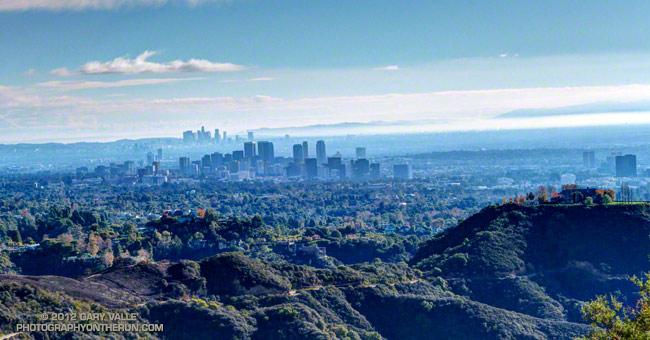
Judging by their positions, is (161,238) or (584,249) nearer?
(584,249)

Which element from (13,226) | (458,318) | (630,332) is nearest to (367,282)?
(458,318)

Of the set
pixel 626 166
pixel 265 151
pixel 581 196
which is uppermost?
pixel 581 196

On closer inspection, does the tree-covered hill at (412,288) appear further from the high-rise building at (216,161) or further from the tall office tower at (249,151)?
the tall office tower at (249,151)

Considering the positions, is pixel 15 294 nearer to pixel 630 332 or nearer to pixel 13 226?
pixel 630 332

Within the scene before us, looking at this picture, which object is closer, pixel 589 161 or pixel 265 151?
pixel 589 161

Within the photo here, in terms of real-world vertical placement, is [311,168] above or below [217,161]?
below

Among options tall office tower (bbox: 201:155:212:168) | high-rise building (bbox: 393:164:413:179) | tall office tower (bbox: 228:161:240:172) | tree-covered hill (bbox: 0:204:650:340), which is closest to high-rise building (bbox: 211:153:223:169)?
tall office tower (bbox: 201:155:212:168)

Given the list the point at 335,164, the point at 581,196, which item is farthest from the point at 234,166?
the point at 581,196

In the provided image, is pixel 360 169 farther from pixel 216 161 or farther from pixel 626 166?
pixel 626 166

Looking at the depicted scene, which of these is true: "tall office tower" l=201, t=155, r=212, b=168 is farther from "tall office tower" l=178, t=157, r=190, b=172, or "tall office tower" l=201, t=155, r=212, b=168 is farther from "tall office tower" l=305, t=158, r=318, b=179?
"tall office tower" l=305, t=158, r=318, b=179
